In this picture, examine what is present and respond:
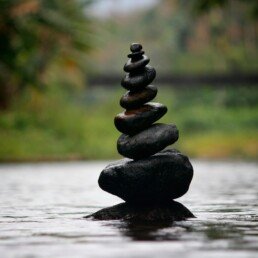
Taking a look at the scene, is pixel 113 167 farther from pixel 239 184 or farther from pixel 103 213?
pixel 239 184

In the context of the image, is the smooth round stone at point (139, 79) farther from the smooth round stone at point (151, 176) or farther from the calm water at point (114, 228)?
the calm water at point (114, 228)

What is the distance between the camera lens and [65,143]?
46.8 m

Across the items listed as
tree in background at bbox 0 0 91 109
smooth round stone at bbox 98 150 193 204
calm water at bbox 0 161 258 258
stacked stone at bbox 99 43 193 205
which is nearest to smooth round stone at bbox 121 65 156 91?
stacked stone at bbox 99 43 193 205

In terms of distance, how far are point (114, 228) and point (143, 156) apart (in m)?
2.08

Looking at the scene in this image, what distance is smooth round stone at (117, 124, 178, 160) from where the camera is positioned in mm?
13258

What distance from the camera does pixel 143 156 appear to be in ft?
44.0

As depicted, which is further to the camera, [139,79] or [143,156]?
[139,79]

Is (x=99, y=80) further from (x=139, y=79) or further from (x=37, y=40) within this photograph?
(x=139, y=79)

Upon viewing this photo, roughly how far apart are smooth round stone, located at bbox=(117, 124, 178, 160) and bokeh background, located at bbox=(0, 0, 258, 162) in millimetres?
17037

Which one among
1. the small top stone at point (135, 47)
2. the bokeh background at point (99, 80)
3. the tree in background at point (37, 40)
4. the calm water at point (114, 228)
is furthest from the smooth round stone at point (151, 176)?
the tree in background at point (37, 40)

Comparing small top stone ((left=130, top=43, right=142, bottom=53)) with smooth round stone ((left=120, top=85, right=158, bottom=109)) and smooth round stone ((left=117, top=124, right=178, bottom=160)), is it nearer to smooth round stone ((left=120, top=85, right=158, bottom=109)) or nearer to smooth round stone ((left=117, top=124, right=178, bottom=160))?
smooth round stone ((left=120, top=85, right=158, bottom=109))

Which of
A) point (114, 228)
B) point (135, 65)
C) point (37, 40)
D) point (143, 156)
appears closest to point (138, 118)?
point (143, 156)

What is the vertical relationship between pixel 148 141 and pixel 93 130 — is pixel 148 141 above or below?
below

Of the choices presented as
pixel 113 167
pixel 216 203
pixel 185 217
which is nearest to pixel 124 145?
pixel 113 167
